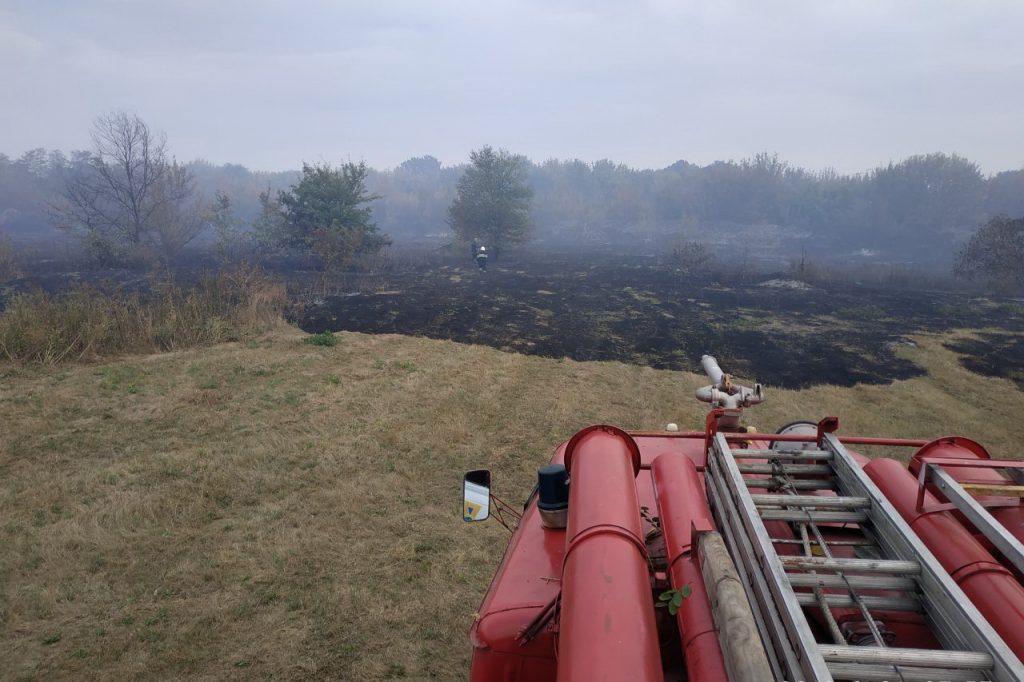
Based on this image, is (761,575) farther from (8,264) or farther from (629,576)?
(8,264)

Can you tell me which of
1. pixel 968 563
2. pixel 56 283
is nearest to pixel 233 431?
pixel 968 563

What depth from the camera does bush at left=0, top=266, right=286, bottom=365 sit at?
36.9 feet

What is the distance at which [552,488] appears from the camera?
9.47 ft

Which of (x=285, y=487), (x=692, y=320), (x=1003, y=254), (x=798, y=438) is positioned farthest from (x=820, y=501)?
(x=1003, y=254)

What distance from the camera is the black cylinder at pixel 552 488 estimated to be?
287 cm

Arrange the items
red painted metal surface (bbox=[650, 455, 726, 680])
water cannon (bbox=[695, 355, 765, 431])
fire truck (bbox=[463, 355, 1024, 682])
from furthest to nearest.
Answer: water cannon (bbox=[695, 355, 765, 431]), red painted metal surface (bbox=[650, 455, 726, 680]), fire truck (bbox=[463, 355, 1024, 682])

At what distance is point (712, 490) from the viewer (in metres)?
2.68

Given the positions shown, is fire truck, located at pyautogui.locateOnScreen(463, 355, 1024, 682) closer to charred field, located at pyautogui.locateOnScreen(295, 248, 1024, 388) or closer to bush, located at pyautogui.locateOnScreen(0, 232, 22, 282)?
charred field, located at pyautogui.locateOnScreen(295, 248, 1024, 388)

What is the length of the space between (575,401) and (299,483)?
18.2ft

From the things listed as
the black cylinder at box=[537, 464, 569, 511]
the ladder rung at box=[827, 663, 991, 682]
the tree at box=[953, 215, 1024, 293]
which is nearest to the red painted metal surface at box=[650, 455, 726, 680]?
the ladder rung at box=[827, 663, 991, 682]

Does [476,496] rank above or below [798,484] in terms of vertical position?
below

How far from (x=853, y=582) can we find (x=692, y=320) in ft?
59.9

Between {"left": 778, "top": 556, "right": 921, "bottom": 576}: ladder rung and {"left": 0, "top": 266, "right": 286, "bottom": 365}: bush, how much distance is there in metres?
13.9

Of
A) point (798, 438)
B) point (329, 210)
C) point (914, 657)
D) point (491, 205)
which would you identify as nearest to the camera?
point (914, 657)
